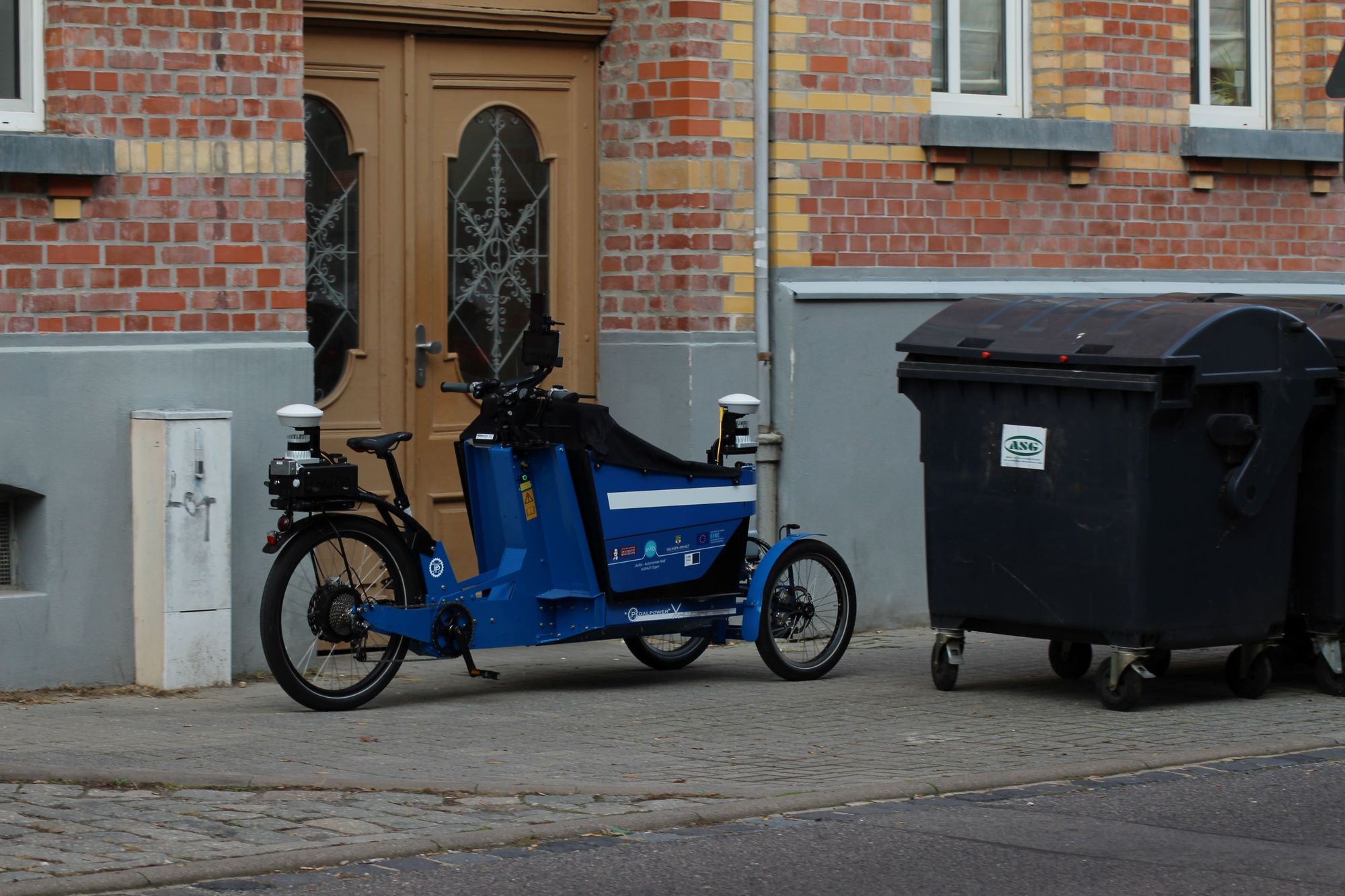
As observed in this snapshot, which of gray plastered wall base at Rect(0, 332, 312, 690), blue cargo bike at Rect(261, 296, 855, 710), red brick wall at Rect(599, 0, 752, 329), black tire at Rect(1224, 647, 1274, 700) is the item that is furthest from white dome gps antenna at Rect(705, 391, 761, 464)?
black tire at Rect(1224, 647, 1274, 700)

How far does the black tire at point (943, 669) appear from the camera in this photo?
354 inches

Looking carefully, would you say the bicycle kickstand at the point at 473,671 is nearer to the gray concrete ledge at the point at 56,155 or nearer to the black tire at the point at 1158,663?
the gray concrete ledge at the point at 56,155

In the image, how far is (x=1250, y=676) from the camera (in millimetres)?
8836

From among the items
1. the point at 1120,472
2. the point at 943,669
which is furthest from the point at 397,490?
the point at 1120,472

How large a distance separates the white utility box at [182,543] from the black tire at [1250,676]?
4.09 metres

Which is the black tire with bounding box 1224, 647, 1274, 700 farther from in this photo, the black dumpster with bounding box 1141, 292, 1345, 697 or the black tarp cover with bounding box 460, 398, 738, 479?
the black tarp cover with bounding box 460, 398, 738, 479

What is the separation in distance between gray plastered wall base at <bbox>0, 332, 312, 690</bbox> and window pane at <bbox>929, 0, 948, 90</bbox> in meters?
4.26

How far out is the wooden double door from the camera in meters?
10.1

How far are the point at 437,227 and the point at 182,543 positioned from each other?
7.51 feet

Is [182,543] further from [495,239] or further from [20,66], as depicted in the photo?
[495,239]

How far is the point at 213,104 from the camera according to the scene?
9289 millimetres

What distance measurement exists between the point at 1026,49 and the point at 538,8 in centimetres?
287

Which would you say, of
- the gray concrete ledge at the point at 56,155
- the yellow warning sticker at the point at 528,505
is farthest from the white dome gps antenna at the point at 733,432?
the gray concrete ledge at the point at 56,155

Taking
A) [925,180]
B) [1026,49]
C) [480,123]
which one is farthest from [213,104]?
[1026,49]
